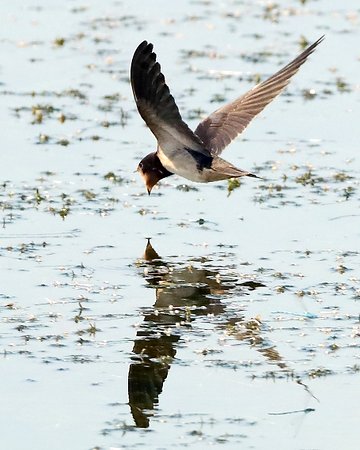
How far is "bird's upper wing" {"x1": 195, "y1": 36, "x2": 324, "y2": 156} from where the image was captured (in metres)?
10.5

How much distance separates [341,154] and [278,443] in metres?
5.41

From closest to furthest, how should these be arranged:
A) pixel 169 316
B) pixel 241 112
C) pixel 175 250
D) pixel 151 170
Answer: pixel 169 316 < pixel 175 250 < pixel 151 170 < pixel 241 112

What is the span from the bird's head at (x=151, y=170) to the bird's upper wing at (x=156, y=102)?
0.79ft

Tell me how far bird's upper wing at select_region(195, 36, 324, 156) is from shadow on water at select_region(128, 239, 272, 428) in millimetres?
1163

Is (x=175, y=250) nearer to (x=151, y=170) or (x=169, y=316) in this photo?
(x=151, y=170)

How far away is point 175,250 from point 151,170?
2.72 feet

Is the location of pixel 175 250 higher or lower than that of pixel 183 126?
lower

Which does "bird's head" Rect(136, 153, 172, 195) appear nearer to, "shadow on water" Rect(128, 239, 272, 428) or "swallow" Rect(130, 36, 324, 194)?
"swallow" Rect(130, 36, 324, 194)

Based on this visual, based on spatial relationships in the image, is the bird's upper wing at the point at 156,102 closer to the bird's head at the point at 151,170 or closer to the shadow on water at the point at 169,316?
the bird's head at the point at 151,170

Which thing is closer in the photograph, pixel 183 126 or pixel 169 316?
pixel 169 316

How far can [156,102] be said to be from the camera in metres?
9.30

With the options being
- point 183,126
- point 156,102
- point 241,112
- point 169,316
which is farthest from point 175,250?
point 241,112

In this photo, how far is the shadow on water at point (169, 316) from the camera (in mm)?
7328

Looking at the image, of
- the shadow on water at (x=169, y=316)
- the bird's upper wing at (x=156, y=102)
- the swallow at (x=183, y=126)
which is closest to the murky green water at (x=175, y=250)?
the shadow on water at (x=169, y=316)
